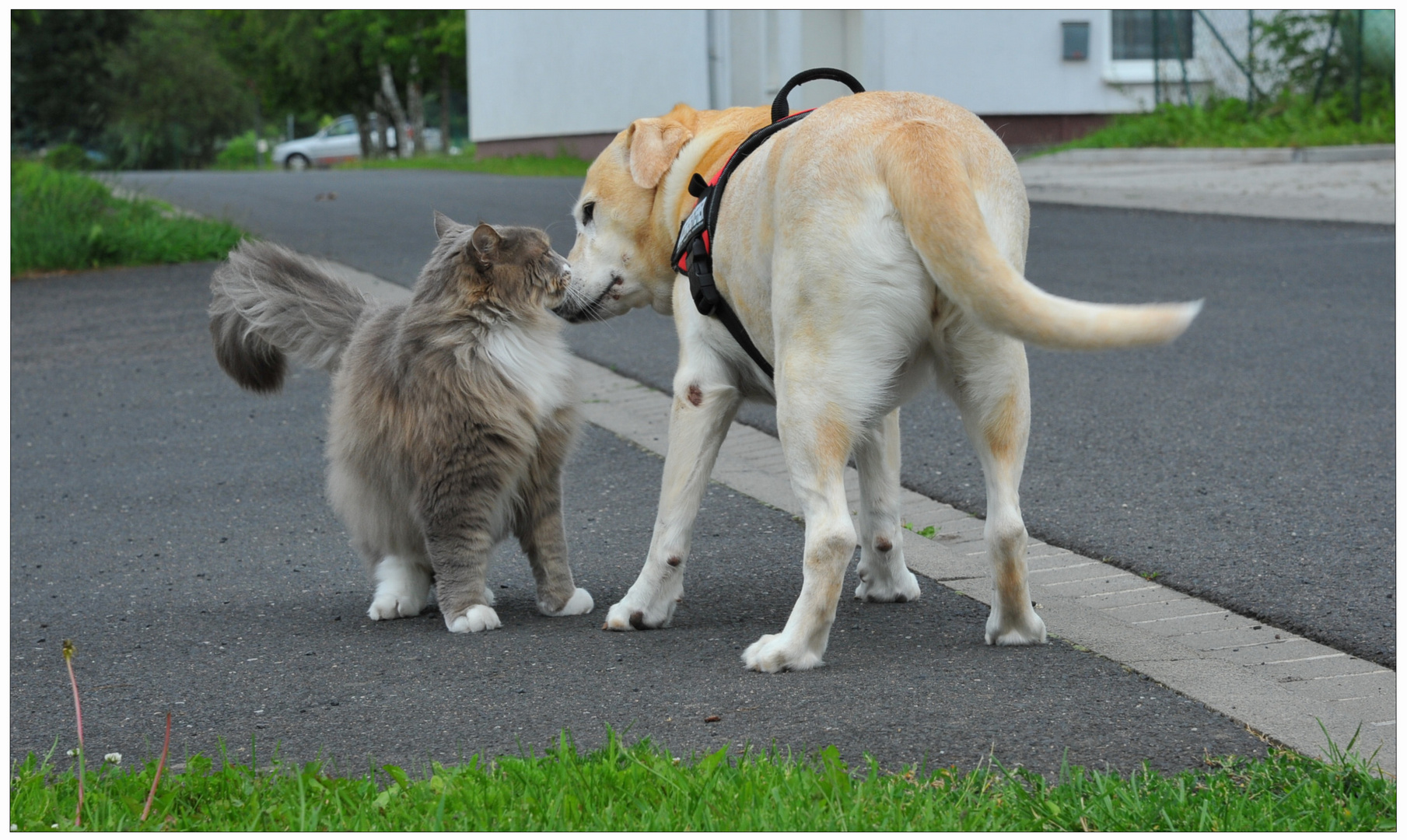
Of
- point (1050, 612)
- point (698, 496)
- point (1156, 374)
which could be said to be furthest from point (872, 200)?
Result: point (1156, 374)

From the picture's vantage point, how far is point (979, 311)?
119 inches

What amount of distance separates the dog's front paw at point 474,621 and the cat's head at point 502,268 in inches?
34.4

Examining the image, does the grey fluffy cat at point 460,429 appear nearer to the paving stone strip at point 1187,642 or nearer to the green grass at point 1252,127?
the paving stone strip at point 1187,642

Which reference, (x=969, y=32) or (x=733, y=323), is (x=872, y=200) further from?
(x=969, y=32)

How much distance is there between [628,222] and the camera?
4273 mm

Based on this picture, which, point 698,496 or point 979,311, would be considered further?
point 698,496

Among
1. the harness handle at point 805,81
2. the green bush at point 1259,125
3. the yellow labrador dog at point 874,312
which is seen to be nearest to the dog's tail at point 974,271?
the yellow labrador dog at point 874,312

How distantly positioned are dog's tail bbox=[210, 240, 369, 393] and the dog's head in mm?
776

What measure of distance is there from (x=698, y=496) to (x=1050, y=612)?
103 cm

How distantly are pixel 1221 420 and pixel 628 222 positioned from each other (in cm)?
320

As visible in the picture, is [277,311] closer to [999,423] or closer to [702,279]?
[702,279]

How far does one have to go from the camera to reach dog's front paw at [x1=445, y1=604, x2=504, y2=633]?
3936mm

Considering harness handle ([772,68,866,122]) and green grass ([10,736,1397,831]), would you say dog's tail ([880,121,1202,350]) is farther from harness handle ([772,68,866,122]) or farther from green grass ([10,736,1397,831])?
green grass ([10,736,1397,831])

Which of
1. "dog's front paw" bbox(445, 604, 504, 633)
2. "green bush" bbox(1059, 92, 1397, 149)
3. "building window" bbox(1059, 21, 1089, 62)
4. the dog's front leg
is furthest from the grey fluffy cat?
"building window" bbox(1059, 21, 1089, 62)
